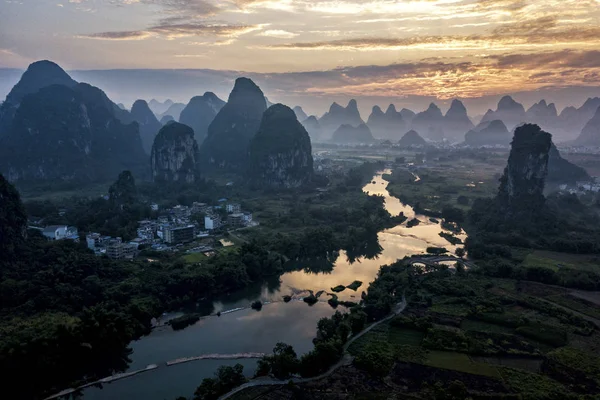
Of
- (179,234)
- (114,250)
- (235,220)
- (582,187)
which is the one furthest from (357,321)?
(582,187)

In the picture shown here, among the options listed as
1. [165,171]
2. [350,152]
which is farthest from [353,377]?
[350,152]

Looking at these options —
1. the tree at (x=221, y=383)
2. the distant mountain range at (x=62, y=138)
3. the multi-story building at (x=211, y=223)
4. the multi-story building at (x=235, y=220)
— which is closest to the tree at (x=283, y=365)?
the tree at (x=221, y=383)

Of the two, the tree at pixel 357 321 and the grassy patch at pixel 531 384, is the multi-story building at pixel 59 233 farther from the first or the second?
the grassy patch at pixel 531 384

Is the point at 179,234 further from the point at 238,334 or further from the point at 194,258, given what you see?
the point at 238,334

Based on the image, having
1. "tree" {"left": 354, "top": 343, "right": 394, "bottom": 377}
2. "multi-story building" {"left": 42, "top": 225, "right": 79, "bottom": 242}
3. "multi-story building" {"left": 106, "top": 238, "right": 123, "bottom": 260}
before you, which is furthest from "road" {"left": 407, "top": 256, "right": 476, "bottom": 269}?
"multi-story building" {"left": 42, "top": 225, "right": 79, "bottom": 242}

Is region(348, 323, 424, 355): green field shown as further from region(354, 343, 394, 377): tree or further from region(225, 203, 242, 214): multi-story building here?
region(225, 203, 242, 214): multi-story building

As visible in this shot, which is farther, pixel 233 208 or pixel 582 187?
pixel 582 187
